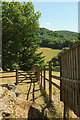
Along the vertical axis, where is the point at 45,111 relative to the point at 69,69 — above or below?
below

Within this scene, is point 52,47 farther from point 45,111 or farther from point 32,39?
point 45,111

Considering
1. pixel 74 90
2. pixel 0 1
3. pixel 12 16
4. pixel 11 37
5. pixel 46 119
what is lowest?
pixel 46 119

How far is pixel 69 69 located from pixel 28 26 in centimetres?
2097

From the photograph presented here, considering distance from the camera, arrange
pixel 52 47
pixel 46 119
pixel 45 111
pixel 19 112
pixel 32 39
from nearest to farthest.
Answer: pixel 46 119 → pixel 19 112 → pixel 45 111 → pixel 32 39 → pixel 52 47

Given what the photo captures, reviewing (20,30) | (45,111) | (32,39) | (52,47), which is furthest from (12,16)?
(52,47)

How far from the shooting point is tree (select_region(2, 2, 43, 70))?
2130 cm

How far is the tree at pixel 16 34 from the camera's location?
21.3 m

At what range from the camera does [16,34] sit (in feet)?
72.0

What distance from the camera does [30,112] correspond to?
4820mm

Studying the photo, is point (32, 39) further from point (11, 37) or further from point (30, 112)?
point (30, 112)

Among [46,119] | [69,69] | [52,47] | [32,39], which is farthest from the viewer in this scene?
[52,47]

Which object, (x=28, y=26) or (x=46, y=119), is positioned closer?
(x=46, y=119)

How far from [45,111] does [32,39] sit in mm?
20925

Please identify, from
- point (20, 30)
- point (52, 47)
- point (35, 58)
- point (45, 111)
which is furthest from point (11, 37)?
point (52, 47)
